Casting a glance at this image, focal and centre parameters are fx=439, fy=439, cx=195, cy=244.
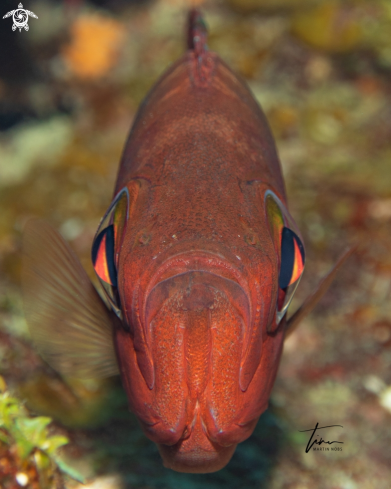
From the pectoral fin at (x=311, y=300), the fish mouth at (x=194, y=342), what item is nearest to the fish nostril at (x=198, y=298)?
the fish mouth at (x=194, y=342)

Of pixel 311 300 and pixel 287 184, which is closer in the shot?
pixel 311 300

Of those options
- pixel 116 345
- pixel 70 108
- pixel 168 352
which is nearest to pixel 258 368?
pixel 168 352

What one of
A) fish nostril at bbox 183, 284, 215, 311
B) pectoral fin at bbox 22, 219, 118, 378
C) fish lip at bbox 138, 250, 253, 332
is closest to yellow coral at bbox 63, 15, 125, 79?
pectoral fin at bbox 22, 219, 118, 378

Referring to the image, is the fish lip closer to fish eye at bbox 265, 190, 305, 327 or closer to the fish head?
the fish head

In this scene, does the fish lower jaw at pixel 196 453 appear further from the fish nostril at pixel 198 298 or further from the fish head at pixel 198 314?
the fish nostril at pixel 198 298

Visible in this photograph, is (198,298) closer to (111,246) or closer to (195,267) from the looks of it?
(195,267)

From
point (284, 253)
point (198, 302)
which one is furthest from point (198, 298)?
point (284, 253)

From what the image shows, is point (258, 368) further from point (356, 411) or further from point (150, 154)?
point (356, 411)
